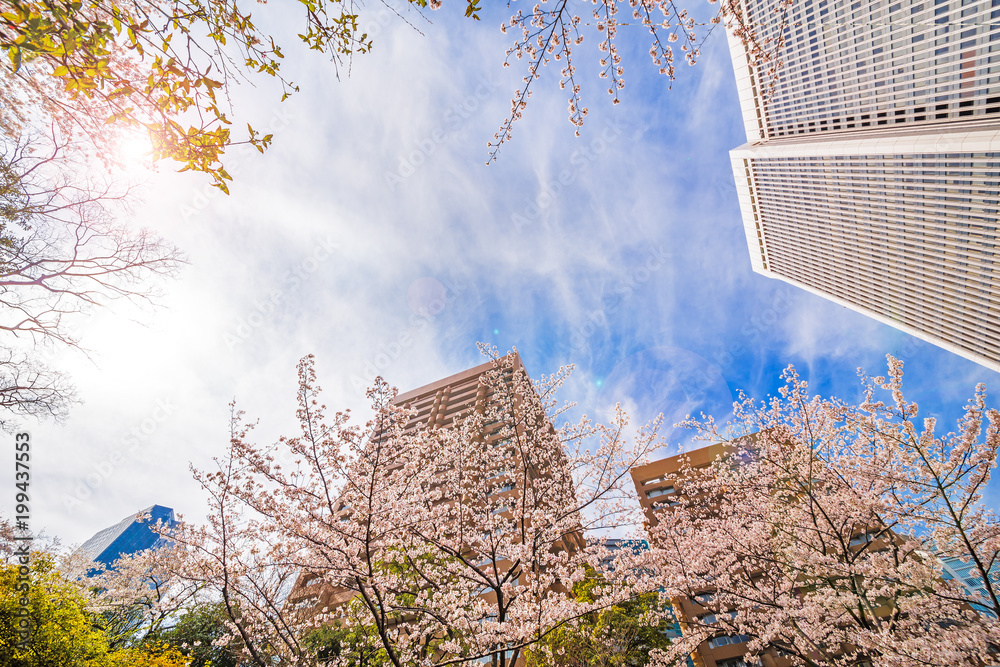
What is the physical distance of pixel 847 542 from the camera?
10.9 m

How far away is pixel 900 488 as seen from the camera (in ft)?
28.8

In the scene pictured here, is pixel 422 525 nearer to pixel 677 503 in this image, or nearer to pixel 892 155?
pixel 677 503

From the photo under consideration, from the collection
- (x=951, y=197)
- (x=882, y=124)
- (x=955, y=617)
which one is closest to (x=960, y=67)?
(x=882, y=124)

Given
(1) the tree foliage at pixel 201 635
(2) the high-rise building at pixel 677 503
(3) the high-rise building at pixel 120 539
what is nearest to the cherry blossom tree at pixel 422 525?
(1) the tree foliage at pixel 201 635

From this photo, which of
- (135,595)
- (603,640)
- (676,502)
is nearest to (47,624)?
(135,595)

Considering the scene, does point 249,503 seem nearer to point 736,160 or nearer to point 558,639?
point 558,639

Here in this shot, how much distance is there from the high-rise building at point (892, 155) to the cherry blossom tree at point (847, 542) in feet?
165

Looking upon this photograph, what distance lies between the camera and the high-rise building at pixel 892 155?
41281 millimetres

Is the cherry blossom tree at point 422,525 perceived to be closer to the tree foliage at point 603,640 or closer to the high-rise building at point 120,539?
the tree foliage at point 603,640

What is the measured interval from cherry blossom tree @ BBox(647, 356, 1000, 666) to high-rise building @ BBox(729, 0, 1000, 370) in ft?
165

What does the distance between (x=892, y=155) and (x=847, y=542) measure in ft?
209

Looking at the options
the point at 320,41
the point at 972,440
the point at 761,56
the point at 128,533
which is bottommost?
the point at 972,440

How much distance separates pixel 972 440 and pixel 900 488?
178cm

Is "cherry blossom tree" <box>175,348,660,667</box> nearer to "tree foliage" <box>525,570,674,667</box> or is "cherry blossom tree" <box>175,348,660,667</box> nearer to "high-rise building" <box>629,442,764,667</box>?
"tree foliage" <box>525,570,674,667</box>
